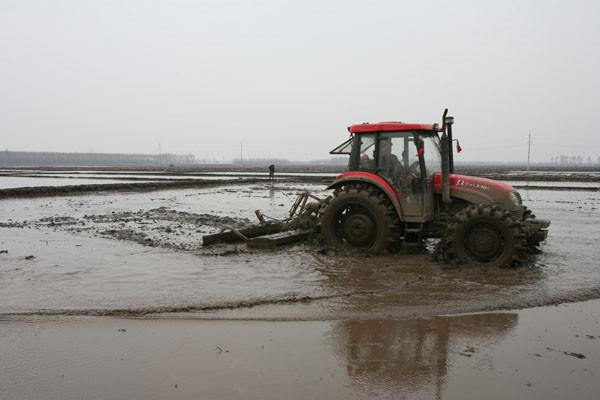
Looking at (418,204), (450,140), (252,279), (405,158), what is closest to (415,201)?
(418,204)

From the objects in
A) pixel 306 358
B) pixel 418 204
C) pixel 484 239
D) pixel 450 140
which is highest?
pixel 450 140

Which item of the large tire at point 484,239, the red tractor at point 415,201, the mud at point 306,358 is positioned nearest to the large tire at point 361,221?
the red tractor at point 415,201

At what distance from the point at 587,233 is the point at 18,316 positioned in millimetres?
11878

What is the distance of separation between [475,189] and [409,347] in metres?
4.45

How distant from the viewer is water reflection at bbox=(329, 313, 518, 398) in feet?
12.9

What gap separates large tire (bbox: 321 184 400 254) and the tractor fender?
0.31ft

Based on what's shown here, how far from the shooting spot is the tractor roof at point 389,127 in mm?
8336

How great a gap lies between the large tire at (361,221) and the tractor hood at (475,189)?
39.9 inches

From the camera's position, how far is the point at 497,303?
19.5 feet

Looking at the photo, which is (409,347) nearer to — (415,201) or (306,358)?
(306,358)

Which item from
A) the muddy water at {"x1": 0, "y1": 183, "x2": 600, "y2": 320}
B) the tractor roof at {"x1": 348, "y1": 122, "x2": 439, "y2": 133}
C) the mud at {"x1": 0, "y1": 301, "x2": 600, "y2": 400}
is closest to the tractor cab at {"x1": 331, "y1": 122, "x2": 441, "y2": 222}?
the tractor roof at {"x1": 348, "y1": 122, "x2": 439, "y2": 133}

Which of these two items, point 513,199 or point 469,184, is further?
point 469,184

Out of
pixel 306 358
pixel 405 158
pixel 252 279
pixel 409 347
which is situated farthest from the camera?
pixel 405 158

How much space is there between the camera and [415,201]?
8383 millimetres
